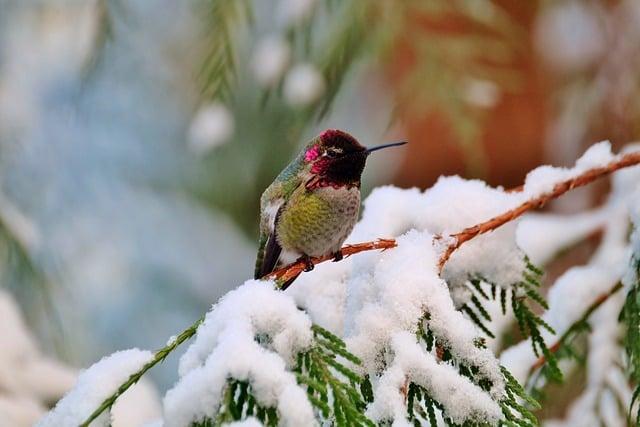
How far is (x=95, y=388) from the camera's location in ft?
3.01

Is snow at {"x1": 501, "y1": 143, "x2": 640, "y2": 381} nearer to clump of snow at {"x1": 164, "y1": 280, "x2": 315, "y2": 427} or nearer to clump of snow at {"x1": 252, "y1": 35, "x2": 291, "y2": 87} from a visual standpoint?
clump of snow at {"x1": 164, "y1": 280, "x2": 315, "y2": 427}

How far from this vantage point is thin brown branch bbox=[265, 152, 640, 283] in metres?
1.12

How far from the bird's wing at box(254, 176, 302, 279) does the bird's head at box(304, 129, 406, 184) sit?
0.07 meters

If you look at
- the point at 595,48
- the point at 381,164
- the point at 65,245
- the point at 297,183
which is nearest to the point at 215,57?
the point at 297,183

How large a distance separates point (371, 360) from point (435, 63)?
1.50m

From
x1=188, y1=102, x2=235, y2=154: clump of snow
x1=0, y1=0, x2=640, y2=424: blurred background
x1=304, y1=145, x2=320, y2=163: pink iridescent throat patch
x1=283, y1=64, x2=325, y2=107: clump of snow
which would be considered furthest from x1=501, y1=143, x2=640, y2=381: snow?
x1=188, y1=102, x2=235, y2=154: clump of snow

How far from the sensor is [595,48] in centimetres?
389

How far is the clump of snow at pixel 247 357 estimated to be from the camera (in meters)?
0.81

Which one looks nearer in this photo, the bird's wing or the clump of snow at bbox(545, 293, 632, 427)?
the clump of snow at bbox(545, 293, 632, 427)

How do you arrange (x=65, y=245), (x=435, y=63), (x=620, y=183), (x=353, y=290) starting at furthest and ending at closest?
1. (x=65, y=245)
2. (x=435, y=63)
3. (x=620, y=183)
4. (x=353, y=290)

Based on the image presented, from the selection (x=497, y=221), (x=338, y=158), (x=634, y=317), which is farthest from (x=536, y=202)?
(x=338, y=158)

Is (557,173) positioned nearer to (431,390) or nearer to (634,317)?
(634,317)

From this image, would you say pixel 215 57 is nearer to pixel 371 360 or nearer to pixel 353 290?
pixel 353 290

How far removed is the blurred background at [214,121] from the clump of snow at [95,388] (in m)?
1.13
